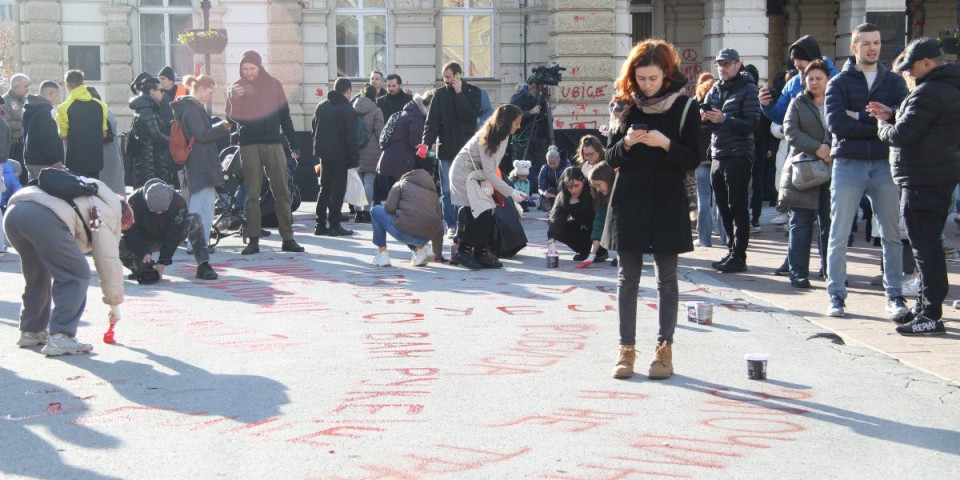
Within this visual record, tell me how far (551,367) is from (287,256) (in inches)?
234

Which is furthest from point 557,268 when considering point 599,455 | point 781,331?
point 599,455

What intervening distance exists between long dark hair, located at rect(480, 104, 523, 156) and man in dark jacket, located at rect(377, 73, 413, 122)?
603 cm

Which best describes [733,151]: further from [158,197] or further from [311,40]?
[311,40]

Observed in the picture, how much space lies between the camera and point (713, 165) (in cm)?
1100

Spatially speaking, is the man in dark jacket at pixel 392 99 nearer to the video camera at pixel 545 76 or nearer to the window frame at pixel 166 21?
the video camera at pixel 545 76

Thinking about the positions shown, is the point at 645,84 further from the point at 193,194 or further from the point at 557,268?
the point at 193,194

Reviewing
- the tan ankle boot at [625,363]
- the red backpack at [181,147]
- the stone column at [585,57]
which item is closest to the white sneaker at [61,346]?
the tan ankle boot at [625,363]

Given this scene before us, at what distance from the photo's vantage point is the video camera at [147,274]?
33.5ft

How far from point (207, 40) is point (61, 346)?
48.9 feet

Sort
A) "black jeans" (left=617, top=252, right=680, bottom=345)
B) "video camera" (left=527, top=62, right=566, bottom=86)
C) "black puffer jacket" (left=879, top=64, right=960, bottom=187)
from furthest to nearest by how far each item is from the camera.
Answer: "video camera" (left=527, top=62, right=566, bottom=86) < "black puffer jacket" (left=879, top=64, right=960, bottom=187) < "black jeans" (left=617, top=252, right=680, bottom=345)

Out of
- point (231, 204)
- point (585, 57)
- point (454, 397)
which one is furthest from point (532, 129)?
point (454, 397)

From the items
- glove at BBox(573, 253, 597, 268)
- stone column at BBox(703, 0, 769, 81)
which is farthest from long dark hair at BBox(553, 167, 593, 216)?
stone column at BBox(703, 0, 769, 81)

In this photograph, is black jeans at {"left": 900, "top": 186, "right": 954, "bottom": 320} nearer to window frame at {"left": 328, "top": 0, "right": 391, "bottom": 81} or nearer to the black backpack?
the black backpack

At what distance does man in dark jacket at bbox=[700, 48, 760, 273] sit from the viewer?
10.7 m
